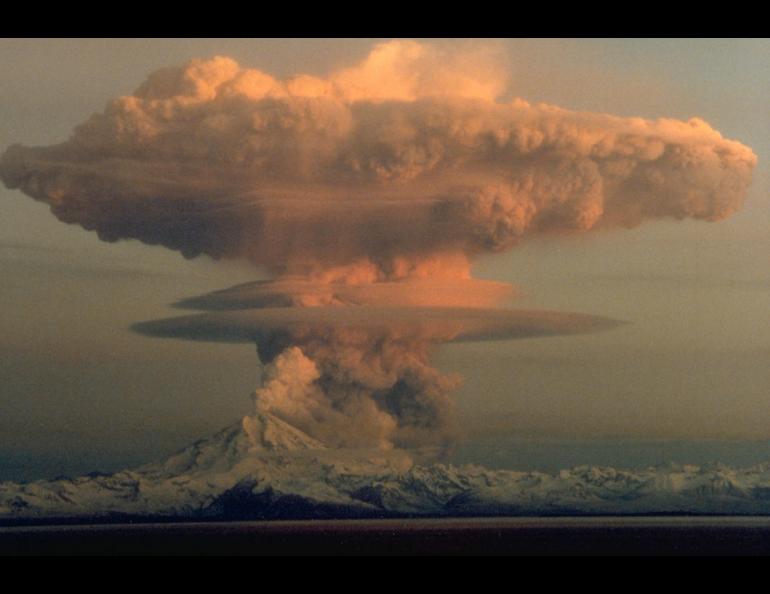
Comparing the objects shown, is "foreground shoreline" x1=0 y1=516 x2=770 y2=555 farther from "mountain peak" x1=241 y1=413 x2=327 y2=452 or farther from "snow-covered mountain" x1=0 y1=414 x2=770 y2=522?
"mountain peak" x1=241 y1=413 x2=327 y2=452

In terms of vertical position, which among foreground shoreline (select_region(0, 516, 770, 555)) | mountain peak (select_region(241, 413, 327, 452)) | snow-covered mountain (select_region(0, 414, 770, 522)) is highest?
mountain peak (select_region(241, 413, 327, 452))

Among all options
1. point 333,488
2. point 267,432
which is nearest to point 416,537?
point 333,488

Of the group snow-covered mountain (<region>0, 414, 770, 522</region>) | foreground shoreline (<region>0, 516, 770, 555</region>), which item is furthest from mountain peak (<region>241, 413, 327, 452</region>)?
foreground shoreline (<region>0, 516, 770, 555</region>)

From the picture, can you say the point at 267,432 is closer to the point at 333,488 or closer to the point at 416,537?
the point at 333,488

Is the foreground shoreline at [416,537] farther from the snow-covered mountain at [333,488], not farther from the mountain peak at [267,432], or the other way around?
the mountain peak at [267,432]

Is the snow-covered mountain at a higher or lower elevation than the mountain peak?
lower

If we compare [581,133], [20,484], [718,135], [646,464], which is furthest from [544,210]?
[20,484]

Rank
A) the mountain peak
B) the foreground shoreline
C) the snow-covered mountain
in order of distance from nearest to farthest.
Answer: the foreground shoreline → the mountain peak → the snow-covered mountain

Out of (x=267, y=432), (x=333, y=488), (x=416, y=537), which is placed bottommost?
(x=416, y=537)
